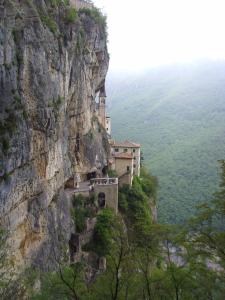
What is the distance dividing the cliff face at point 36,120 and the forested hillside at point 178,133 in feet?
141

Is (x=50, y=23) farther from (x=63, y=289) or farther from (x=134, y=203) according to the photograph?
(x=134, y=203)

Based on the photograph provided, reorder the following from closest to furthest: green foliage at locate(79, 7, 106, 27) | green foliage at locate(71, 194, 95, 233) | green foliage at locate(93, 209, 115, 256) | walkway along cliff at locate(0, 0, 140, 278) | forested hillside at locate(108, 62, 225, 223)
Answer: walkway along cliff at locate(0, 0, 140, 278) → green foliage at locate(71, 194, 95, 233) → green foliage at locate(93, 209, 115, 256) → green foliage at locate(79, 7, 106, 27) → forested hillside at locate(108, 62, 225, 223)

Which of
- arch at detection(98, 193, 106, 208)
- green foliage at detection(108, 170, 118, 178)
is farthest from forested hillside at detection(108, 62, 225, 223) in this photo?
arch at detection(98, 193, 106, 208)

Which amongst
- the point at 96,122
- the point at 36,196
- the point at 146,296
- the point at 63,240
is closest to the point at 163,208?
the point at 96,122

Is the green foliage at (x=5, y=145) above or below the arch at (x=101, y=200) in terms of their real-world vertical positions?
above

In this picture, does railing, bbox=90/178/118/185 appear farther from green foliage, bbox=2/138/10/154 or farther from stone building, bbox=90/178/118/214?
green foliage, bbox=2/138/10/154

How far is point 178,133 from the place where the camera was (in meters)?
131

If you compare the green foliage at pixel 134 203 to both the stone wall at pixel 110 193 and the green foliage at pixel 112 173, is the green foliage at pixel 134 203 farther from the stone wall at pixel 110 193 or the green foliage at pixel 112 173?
the stone wall at pixel 110 193

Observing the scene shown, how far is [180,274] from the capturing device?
52.4ft

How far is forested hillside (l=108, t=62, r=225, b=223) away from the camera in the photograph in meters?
82.7

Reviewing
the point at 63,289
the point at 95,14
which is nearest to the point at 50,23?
the point at 95,14

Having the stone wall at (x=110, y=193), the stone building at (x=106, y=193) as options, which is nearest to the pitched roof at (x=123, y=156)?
the stone building at (x=106, y=193)

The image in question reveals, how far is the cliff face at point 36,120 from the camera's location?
21125mm

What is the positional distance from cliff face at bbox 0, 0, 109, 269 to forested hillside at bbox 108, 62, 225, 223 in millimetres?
43010
